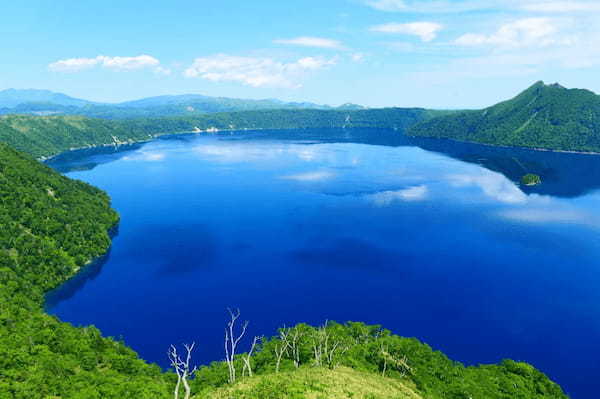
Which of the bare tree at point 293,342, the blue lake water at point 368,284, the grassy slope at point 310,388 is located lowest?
the blue lake water at point 368,284

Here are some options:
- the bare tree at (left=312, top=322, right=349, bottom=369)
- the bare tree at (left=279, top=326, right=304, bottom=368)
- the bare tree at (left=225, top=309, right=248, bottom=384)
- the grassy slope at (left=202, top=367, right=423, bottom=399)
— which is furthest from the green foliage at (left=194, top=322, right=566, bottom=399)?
the grassy slope at (left=202, top=367, right=423, bottom=399)

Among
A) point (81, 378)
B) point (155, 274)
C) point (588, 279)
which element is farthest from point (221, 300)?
point (588, 279)

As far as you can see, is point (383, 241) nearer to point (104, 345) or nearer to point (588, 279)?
point (588, 279)

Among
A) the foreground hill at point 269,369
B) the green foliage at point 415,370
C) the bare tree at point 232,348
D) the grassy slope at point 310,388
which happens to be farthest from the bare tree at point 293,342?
the grassy slope at point 310,388

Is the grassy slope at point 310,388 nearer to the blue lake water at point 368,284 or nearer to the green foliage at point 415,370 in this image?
the green foliage at point 415,370

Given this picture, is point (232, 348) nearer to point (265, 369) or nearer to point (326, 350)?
point (265, 369)

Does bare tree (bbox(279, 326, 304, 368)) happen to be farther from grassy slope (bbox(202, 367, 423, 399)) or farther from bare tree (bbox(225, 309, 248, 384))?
grassy slope (bbox(202, 367, 423, 399))
